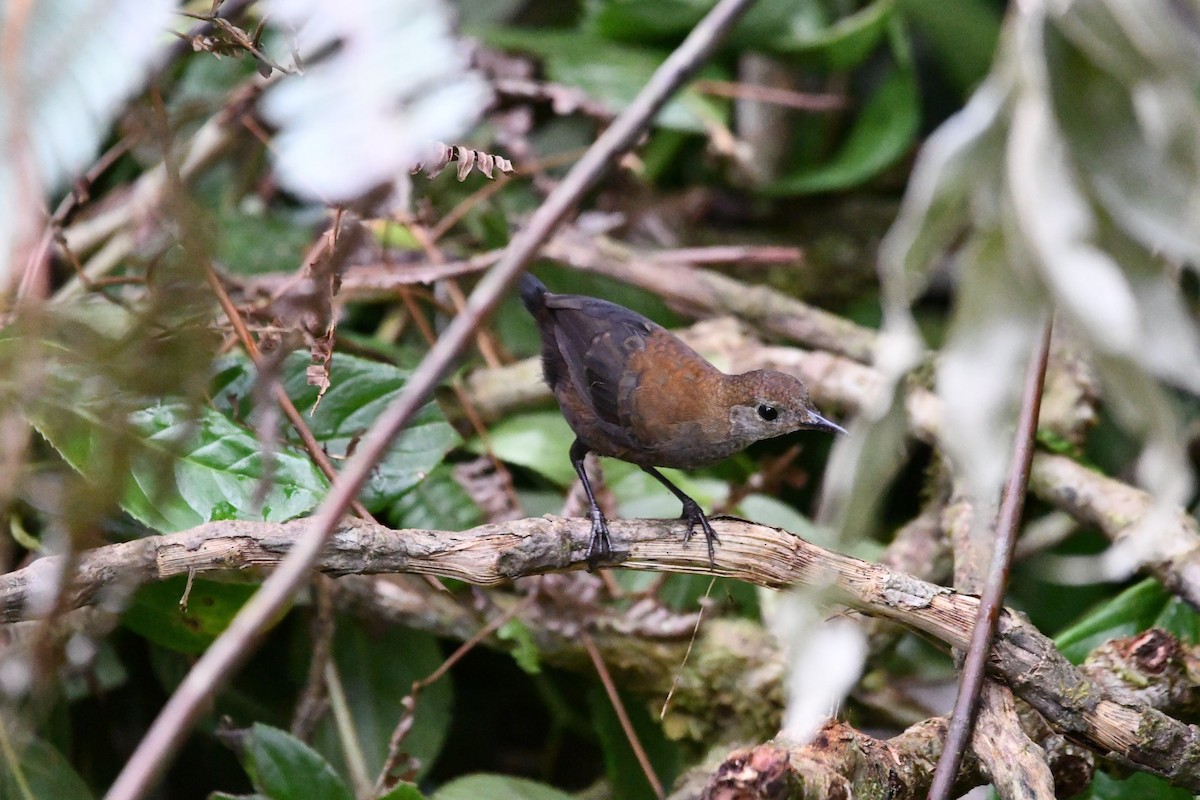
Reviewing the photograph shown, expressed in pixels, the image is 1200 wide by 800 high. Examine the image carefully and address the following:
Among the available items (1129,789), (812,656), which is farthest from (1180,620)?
(812,656)

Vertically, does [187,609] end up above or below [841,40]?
below

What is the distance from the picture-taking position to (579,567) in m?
1.48

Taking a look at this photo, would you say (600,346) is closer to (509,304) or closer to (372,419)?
(372,419)

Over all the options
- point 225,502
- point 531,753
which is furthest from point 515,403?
point 225,502

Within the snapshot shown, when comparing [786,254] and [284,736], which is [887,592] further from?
[786,254]

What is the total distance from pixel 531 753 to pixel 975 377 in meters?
2.22

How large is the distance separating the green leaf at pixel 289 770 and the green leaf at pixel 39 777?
13.3 inches

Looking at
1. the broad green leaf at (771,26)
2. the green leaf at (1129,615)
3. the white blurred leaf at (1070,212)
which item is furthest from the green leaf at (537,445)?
the white blurred leaf at (1070,212)

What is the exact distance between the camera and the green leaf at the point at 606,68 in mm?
3074

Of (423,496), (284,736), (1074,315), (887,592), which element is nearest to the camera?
(1074,315)

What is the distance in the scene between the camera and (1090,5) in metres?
0.77

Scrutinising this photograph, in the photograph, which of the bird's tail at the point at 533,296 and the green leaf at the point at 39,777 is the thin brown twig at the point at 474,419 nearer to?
the bird's tail at the point at 533,296

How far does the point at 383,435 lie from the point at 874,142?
2.79 meters

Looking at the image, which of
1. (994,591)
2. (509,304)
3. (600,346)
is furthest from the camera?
(509,304)
